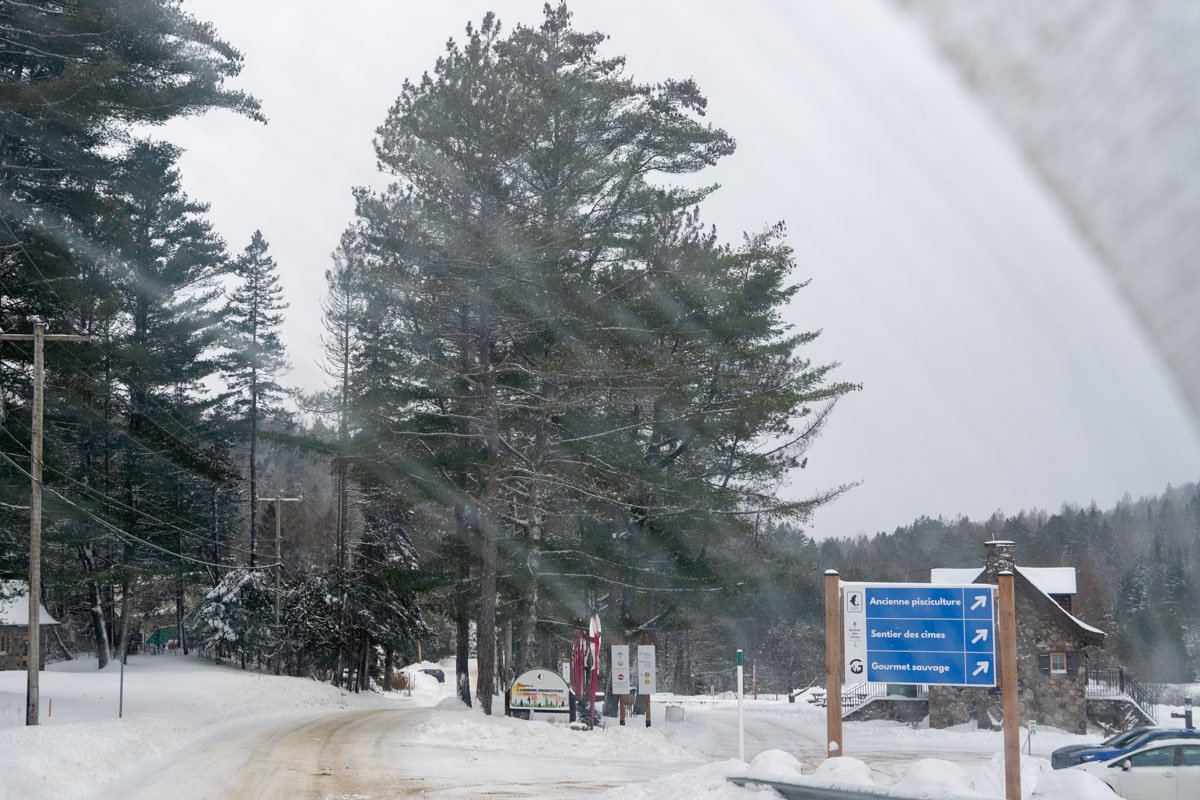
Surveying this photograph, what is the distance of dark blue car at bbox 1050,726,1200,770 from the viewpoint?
66.6 feet

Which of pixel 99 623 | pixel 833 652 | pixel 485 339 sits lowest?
pixel 99 623

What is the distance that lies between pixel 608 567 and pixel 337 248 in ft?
68.7

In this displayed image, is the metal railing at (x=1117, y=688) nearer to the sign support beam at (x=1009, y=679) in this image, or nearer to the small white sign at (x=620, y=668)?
the small white sign at (x=620, y=668)

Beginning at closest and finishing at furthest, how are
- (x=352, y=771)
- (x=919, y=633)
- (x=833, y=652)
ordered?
(x=919, y=633) < (x=833, y=652) < (x=352, y=771)

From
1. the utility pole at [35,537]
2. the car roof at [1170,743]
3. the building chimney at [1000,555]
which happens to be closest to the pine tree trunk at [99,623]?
the utility pole at [35,537]

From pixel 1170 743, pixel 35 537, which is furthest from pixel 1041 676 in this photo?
pixel 35 537

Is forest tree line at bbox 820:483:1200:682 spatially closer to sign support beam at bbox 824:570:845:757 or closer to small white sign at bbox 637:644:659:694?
small white sign at bbox 637:644:659:694

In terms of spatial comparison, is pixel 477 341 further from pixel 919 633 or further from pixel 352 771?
pixel 919 633

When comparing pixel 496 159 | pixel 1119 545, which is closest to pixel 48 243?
pixel 496 159

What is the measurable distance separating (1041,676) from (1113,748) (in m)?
15.8

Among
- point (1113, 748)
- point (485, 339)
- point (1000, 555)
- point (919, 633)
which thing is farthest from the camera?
point (1000, 555)

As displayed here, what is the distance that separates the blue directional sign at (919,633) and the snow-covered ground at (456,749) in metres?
1.09

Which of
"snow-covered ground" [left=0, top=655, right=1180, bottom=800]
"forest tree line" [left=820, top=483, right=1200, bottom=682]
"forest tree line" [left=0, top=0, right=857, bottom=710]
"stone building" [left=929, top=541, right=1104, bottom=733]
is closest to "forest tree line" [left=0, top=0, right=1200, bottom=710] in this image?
"forest tree line" [left=0, top=0, right=857, bottom=710]

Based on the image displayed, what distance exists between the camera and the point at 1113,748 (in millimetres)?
21547
